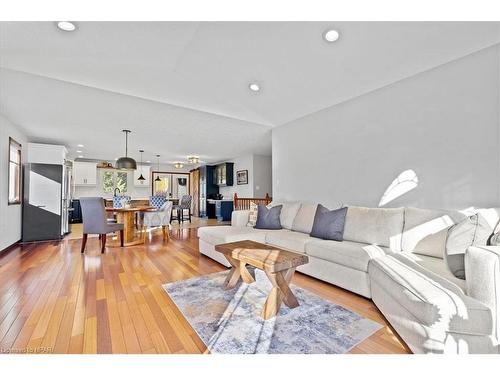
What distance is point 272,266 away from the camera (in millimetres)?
1979

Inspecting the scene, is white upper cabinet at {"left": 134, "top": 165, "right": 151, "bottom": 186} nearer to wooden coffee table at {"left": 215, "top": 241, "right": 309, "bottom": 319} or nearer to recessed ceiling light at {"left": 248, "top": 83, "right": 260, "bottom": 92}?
recessed ceiling light at {"left": 248, "top": 83, "right": 260, "bottom": 92}

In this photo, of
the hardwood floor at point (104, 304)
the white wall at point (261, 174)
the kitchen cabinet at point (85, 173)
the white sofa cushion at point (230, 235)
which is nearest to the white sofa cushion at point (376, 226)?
the hardwood floor at point (104, 304)

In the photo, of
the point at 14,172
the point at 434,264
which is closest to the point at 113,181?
the point at 14,172

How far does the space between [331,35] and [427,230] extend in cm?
233

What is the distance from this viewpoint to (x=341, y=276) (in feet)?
8.39

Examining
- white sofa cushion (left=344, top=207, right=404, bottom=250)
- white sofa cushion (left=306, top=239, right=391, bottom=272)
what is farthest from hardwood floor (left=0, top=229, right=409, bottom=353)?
white sofa cushion (left=344, top=207, right=404, bottom=250)

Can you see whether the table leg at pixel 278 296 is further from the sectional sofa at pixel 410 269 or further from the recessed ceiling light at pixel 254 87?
the recessed ceiling light at pixel 254 87

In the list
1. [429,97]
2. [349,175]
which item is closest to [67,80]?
[349,175]

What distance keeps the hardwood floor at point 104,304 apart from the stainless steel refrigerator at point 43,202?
1.17 meters

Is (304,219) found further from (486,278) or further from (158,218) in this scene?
(158,218)

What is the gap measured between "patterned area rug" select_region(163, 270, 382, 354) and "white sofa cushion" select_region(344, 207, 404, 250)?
3.14ft
